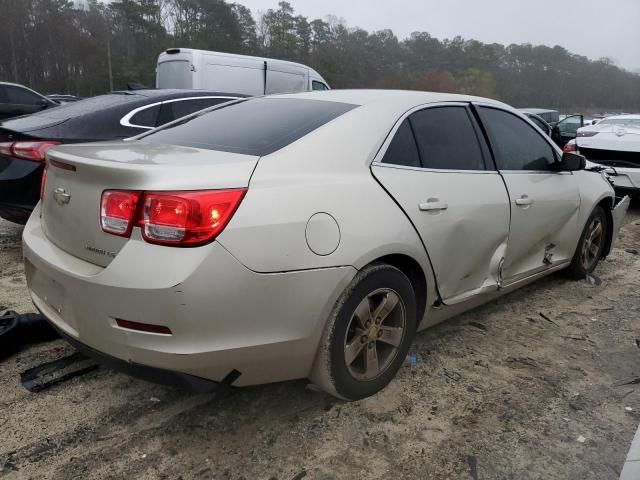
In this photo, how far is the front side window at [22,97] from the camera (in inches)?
503

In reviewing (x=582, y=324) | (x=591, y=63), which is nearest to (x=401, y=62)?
(x=591, y=63)

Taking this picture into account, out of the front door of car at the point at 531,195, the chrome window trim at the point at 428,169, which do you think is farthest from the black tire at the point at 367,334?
the front door of car at the point at 531,195

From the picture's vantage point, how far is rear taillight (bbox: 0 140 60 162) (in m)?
3.97

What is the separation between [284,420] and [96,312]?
3.19 feet

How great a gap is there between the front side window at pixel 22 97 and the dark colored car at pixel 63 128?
9.46m

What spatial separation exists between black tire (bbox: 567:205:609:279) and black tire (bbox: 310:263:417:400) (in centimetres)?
227

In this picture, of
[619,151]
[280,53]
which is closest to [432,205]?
[619,151]

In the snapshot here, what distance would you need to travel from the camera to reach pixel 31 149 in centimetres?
397

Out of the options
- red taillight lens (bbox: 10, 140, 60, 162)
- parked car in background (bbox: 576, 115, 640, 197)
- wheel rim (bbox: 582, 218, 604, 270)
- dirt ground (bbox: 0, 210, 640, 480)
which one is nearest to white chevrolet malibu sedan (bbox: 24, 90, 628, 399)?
dirt ground (bbox: 0, 210, 640, 480)

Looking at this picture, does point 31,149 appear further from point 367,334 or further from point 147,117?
point 367,334

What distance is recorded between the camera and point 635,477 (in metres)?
1.97

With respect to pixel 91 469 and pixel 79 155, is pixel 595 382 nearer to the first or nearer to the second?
pixel 91 469

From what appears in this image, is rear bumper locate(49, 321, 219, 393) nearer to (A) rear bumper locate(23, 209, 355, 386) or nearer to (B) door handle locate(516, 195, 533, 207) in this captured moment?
(A) rear bumper locate(23, 209, 355, 386)

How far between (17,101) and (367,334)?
13.5m
